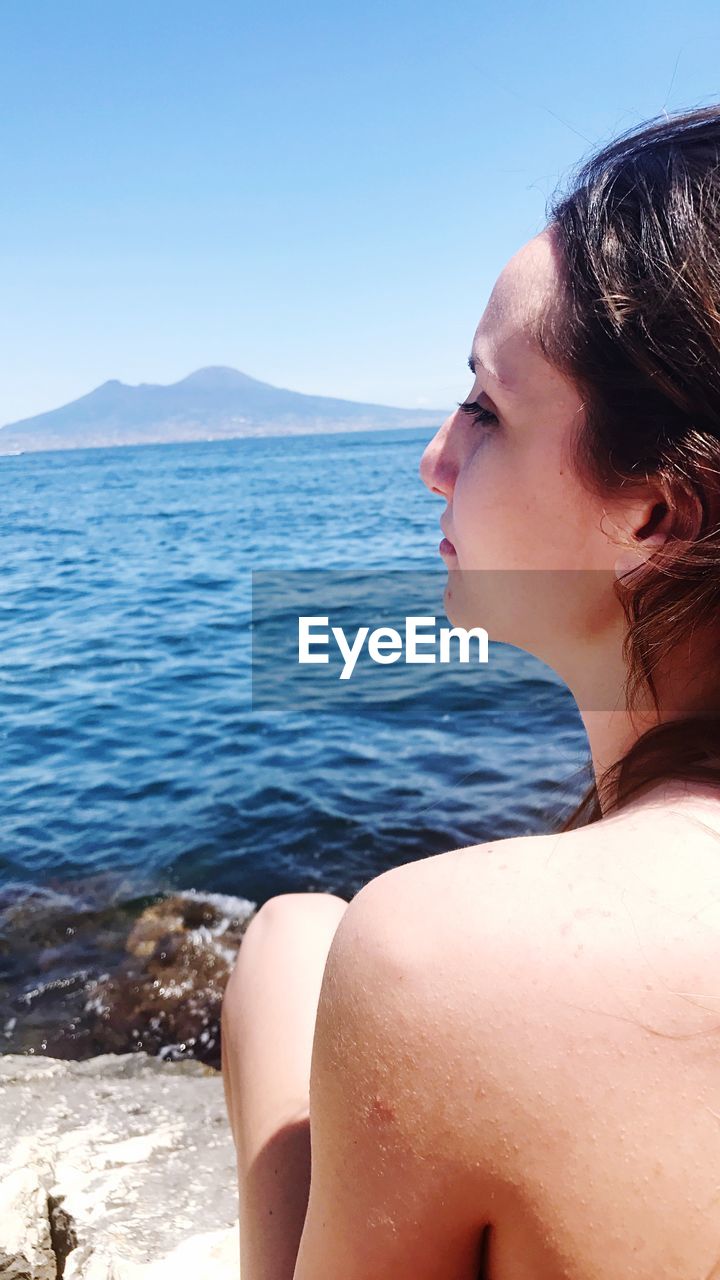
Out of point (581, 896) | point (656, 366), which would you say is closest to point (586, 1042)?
point (581, 896)

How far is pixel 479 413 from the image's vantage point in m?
1.34

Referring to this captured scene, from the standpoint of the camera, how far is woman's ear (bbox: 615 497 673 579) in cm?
114

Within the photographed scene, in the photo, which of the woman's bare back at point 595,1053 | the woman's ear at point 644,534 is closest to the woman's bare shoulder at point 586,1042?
the woman's bare back at point 595,1053

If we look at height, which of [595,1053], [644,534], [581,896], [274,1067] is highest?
[644,534]

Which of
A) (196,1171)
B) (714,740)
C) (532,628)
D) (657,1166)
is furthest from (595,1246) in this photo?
(196,1171)

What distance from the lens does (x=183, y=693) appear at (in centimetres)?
842

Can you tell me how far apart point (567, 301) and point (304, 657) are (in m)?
8.29

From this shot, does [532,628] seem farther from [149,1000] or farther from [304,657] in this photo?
[304,657]

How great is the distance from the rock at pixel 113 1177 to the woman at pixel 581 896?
2.60ft

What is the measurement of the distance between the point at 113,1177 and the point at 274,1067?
976mm

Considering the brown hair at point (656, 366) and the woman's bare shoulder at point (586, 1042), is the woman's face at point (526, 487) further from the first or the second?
the woman's bare shoulder at point (586, 1042)

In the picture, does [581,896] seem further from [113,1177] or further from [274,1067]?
[113,1177]

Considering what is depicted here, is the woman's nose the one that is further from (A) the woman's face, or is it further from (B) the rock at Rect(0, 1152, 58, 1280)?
(B) the rock at Rect(0, 1152, 58, 1280)

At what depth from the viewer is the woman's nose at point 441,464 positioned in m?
1.40
